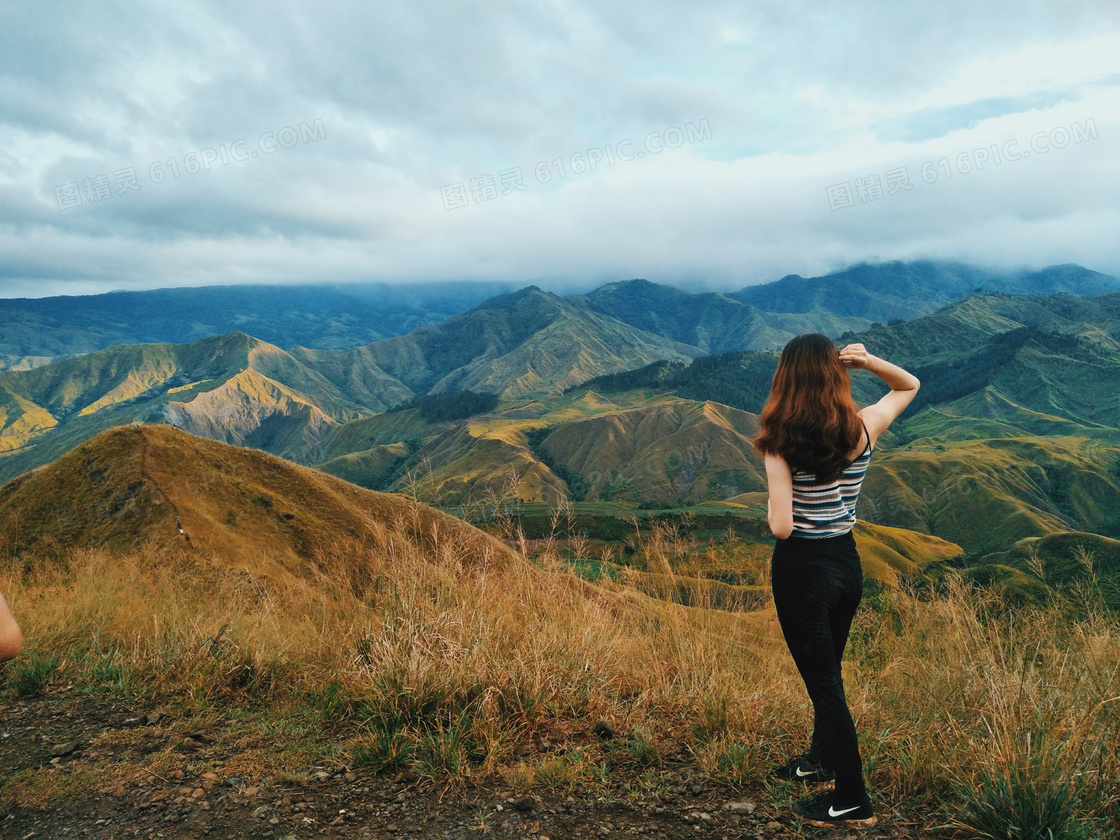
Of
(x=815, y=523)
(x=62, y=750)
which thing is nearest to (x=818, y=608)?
(x=815, y=523)

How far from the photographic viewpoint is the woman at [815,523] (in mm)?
3408

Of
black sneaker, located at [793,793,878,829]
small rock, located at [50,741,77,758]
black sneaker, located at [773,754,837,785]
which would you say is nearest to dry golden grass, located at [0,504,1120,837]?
black sneaker, located at [773,754,837,785]

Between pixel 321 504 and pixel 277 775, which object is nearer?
pixel 277 775

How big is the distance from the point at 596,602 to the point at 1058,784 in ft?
11.0

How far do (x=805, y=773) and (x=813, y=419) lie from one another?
2065mm

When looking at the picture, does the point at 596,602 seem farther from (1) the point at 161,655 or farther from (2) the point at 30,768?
(2) the point at 30,768

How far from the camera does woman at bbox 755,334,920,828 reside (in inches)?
134

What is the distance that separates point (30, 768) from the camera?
3.76 metres

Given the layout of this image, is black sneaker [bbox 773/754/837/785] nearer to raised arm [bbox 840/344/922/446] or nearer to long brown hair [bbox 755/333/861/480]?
long brown hair [bbox 755/333/861/480]

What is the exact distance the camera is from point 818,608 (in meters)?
3.40

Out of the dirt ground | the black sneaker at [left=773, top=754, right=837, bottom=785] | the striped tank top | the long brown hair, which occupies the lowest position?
the black sneaker at [left=773, top=754, right=837, bottom=785]

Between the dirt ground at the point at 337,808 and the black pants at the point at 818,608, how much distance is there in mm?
549

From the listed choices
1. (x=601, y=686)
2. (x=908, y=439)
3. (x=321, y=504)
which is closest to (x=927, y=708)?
(x=601, y=686)

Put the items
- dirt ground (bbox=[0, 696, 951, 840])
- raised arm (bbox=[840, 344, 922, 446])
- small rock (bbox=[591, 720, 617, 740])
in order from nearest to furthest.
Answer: dirt ground (bbox=[0, 696, 951, 840]) → raised arm (bbox=[840, 344, 922, 446]) → small rock (bbox=[591, 720, 617, 740])
